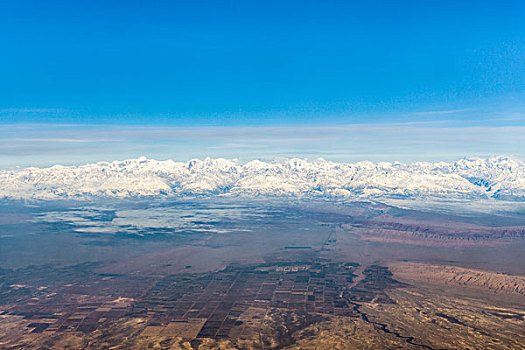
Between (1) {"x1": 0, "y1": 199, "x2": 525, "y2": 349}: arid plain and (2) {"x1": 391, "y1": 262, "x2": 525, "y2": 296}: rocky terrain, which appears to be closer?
(1) {"x1": 0, "y1": 199, "x2": 525, "y2": 349}: arid plain

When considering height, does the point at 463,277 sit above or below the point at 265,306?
above

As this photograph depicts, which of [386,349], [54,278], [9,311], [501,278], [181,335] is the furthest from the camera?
[54,278]

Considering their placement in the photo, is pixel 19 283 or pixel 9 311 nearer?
pixel 9 311

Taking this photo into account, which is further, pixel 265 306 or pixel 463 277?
pixel 463 277

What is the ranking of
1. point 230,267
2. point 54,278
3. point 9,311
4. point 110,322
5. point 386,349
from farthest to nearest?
point 230,267 → point 54,278 → point 9,311 → point 110,322 → point 386,349

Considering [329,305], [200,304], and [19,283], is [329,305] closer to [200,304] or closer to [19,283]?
[200,304]

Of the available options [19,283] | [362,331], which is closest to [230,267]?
[19,283]

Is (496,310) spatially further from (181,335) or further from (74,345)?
(74,345)

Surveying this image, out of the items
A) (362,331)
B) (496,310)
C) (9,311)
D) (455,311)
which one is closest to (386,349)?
(362,331)

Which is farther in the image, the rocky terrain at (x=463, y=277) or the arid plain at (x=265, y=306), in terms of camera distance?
the rocky terrain at (x=463, y=277)
